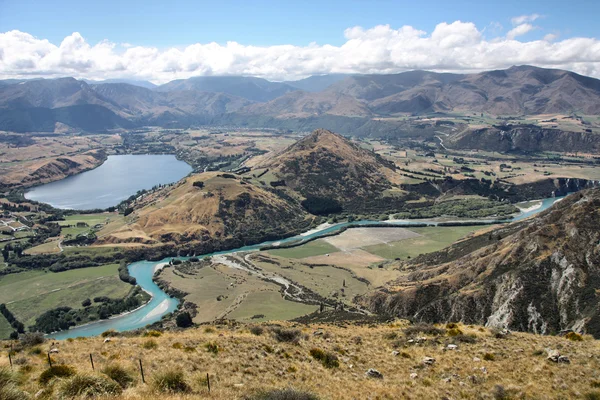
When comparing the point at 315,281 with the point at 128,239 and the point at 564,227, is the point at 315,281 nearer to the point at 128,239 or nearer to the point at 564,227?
the point at 564,227

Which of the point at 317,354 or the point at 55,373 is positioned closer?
the point at 55,373

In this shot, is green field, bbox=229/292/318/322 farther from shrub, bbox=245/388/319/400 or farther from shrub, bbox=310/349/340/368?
shrub, bbox=245/388/319/400

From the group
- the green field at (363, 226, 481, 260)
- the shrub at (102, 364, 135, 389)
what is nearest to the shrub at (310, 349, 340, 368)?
the shrub at (102, 364, 135, 389)

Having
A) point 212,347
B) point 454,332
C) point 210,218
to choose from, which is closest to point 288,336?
point 212,347

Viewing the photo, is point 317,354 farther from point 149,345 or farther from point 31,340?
point 31,340

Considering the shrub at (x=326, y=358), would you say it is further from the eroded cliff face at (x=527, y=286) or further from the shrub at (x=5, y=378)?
the eroded cliff face at (x=527, y=286)

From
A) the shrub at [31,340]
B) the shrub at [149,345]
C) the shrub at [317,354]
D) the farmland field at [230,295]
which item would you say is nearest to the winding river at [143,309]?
the farmland field at [230,295]

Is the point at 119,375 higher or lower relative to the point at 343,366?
higher
